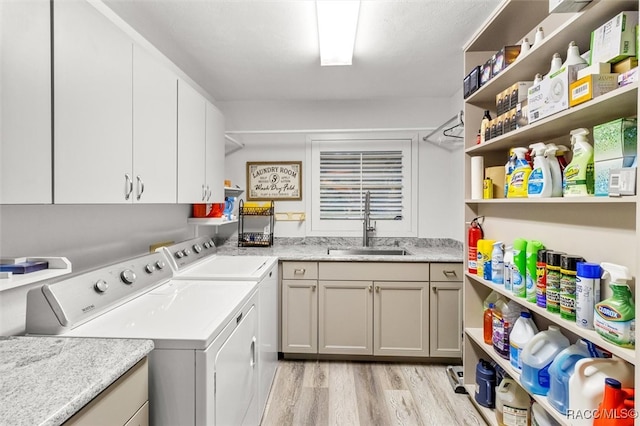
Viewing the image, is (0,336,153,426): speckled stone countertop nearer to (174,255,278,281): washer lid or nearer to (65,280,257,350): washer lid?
(65,280,257,350): washer lid

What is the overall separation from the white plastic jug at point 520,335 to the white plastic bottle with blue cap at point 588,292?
1.43 feet

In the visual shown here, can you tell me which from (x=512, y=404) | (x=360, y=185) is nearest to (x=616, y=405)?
(x=512, y=404)

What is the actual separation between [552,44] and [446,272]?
171 cm

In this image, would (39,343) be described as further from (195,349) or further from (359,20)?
(359,20)

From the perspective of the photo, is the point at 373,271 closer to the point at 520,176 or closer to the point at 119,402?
the point at 520,176

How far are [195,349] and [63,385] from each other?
35 cm

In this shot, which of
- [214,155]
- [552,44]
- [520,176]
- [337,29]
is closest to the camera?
[552,44]

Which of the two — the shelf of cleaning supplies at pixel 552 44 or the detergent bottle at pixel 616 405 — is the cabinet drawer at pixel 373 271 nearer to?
the shelf of cleaning supplies at pixel 552 44

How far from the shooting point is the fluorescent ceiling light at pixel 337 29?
63.9 inches

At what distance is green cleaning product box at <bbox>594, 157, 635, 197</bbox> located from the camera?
1.01 m

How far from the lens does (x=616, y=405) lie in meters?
1.00

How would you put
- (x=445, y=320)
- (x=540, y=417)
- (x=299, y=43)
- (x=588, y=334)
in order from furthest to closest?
(x=445, y=320)
(x=299, y=43)
(x=540, y=417)
(x=588, y=334)

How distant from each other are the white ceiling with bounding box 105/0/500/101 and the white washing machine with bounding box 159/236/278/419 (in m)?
1.35

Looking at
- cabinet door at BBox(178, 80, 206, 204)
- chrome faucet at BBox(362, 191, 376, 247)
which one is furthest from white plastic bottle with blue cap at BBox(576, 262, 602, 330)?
chrome faucet at BBox(362, 191, 376, 247)
